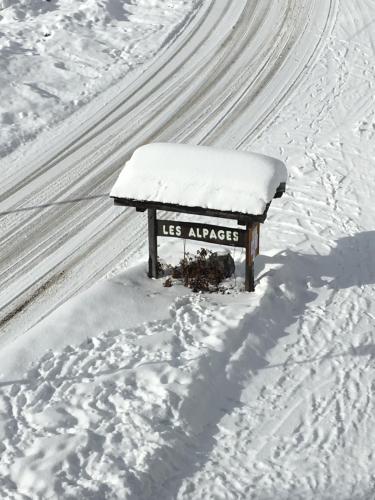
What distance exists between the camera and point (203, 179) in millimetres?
10250

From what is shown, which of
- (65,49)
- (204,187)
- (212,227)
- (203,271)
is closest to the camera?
(204,187)

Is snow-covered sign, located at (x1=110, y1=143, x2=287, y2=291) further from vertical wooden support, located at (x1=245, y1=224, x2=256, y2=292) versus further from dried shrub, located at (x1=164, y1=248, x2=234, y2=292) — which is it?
dried shrub, located at (x1=164, y1=248, x2=234, y2=292)

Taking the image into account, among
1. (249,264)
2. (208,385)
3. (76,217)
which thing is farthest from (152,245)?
(76,217)

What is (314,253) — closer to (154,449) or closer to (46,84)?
(154,449)

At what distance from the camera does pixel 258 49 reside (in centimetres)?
2195

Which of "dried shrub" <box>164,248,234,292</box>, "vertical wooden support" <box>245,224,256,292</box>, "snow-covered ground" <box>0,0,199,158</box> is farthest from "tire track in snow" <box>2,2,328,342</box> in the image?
"vertical wooden support" <box>245,224,256,292</box>

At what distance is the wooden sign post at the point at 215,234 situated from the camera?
34.8 ft

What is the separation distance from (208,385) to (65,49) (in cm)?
1467

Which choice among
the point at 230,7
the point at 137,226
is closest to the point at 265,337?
the point at 137,226

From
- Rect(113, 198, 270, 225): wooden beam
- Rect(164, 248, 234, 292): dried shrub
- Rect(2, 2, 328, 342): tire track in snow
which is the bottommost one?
Rect(2, 2, 328, 342): tire track in snow

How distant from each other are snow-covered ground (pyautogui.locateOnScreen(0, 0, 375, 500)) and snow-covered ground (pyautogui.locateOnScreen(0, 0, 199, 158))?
267 inches

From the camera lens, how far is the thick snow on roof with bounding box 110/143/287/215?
10023 millimetres

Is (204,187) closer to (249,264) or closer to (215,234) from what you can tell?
(215,234)

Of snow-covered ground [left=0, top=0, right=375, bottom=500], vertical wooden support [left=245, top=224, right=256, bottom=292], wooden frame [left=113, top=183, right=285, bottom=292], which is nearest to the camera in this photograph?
snow-covered ground [left=0, top=0, right=375, bottom=500]
